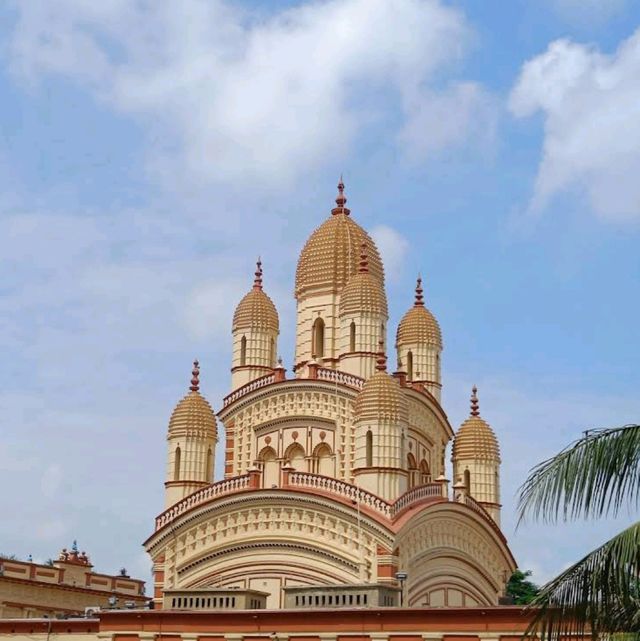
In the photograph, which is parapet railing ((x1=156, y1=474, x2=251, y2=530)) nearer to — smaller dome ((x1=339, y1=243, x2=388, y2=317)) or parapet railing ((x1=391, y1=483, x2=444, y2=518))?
parapet railing ((x1=391, y1=483, x2=444, y2=518))

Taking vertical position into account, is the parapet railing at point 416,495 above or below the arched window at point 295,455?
below

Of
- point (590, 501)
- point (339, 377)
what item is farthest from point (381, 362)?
point (590, 501)

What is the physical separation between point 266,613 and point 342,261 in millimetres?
20353

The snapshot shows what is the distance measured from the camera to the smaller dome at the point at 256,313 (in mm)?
48812

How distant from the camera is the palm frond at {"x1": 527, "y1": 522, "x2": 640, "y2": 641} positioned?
514 inches

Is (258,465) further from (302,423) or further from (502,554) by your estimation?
(502,554)

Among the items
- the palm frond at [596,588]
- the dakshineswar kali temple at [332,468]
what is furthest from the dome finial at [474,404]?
the palm frond at [596,588]

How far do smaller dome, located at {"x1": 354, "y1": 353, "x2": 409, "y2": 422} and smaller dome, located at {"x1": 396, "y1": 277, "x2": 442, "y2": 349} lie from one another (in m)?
9.09

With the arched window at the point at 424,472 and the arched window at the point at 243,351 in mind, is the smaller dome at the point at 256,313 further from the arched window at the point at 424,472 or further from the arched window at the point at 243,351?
the arched window at the point at 424,472

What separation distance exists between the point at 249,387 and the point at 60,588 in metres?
11.7

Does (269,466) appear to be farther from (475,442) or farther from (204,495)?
(475,442)

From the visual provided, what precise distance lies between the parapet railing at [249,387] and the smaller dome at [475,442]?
28.6ft

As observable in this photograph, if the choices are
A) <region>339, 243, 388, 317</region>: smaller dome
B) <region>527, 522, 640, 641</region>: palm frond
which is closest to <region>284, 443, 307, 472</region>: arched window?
<region>339, 243, 388, 317</region>: smaller dome

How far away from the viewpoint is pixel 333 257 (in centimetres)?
4862
